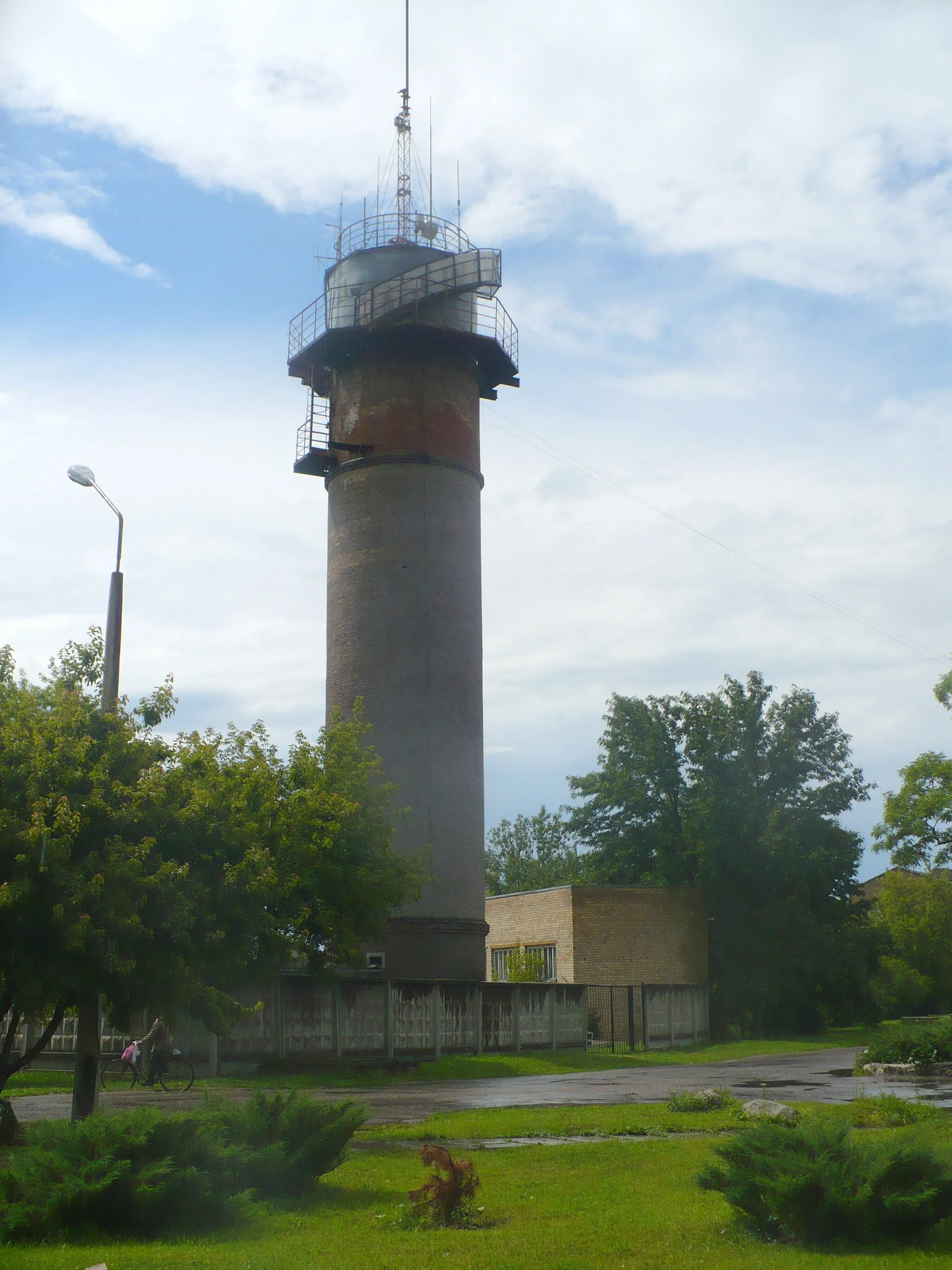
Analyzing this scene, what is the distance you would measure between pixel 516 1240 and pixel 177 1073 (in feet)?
53.6

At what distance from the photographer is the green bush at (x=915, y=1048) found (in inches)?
958

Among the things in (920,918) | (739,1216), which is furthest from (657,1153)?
(920,918)

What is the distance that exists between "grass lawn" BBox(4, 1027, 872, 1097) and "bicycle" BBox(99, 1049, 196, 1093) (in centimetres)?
31

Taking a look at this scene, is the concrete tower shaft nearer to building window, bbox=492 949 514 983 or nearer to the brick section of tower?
the brick section of tower

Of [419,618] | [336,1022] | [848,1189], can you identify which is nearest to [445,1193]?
[848,1189]

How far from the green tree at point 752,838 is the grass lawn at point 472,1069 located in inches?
223

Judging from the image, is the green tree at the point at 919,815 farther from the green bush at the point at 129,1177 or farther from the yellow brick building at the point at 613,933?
the green bush at the point at 129,1177

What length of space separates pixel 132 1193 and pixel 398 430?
2720cm

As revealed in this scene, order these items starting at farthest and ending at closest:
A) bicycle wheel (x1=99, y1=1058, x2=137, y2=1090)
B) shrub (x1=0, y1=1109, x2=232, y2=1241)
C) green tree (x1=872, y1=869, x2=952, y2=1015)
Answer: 1. green tree (x1=872, y1=869, x2=952, y2=1015)
2. bicycle wheel (x1=99, y1=1058, x2=137, y2=1090)
3. shrub (x1=0, y1=1109, x2=232, y2=1241)

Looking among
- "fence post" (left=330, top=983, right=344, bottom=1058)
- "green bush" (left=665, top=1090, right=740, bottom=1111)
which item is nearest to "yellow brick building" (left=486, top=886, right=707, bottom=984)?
"fence post" (left=330, top=983, right=344, bottom=1058)

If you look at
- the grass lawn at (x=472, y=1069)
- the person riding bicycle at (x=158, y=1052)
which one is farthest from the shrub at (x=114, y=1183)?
the person riding bicycle at (x=158, y=1052)

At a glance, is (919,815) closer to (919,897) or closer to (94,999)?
(919,897)

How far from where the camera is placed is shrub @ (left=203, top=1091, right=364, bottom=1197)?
9.80 meters

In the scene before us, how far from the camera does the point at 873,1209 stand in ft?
26.9
